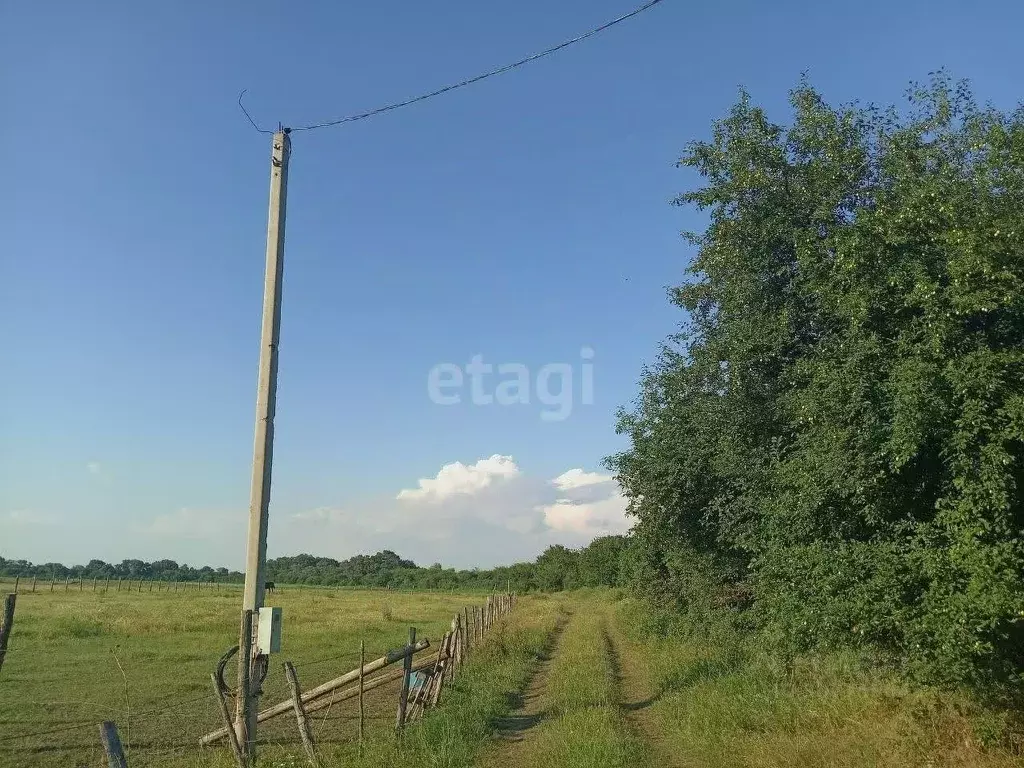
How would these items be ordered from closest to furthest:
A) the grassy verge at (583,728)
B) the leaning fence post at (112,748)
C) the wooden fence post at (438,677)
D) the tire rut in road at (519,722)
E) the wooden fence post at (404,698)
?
the leaning fence post at (112,748) → the grassy verge at (583,728) → the tire rut in road at (519,722) → the wooden fence post at (404,698) → the wooden fence post at (438,677)

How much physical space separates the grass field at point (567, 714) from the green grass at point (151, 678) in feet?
0.22

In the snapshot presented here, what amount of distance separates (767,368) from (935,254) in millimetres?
3514

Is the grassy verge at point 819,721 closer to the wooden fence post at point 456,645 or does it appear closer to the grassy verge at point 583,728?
the grassy verge at point 583,728

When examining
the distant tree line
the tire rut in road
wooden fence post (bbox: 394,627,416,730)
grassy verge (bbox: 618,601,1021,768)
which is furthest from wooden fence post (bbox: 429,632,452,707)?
the distant tree line

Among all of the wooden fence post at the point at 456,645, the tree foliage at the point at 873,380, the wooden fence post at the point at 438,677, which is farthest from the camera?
the wooden fence post at the point at 456,645

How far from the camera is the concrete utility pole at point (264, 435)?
9.28 metres

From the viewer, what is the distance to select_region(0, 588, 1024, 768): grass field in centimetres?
948

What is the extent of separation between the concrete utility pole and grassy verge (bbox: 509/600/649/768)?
3.75m

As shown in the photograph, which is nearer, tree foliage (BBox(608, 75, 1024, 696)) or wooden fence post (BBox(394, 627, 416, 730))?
tree foliage (BBox(608, 75, 1024, 696))

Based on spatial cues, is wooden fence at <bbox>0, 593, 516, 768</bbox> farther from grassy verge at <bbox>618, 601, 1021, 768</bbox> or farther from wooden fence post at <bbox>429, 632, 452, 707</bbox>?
grassy verge at <bbox>618, 601, 1021, 768</bbox>

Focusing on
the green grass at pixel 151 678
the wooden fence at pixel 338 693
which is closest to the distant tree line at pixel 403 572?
the green grass at pixel 151 678

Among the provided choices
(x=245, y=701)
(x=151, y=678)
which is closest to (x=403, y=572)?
(x=151, y=678)

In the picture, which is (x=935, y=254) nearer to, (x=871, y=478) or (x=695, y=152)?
(x=871, y=478)

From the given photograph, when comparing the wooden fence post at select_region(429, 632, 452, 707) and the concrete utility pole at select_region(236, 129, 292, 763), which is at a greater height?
the concrete utility pole at select_region(236, 129, 292, 763)
